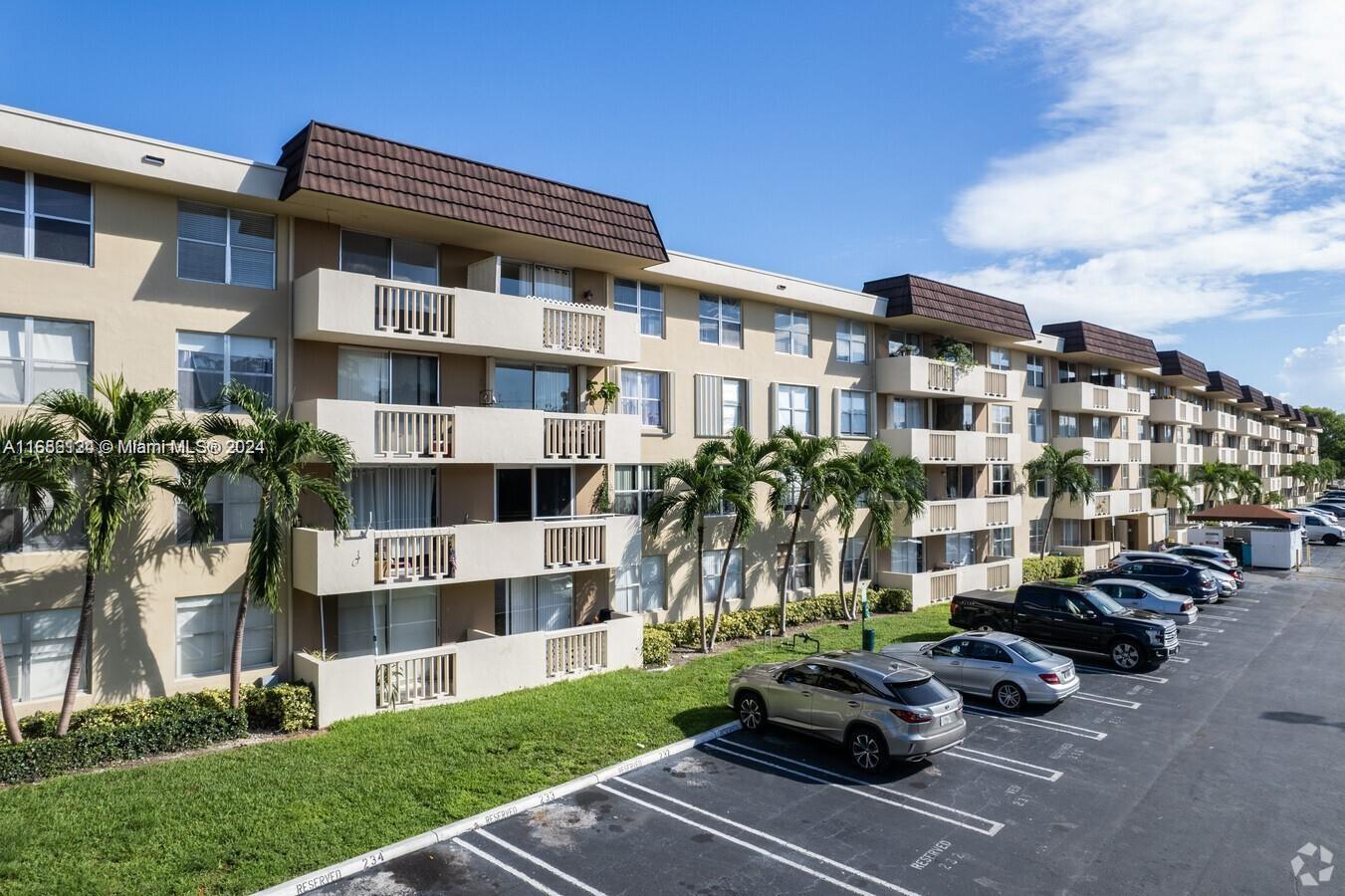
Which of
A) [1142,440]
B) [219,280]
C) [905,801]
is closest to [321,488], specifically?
[219,280]

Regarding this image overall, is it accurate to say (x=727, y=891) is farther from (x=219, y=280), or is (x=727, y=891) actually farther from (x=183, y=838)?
(x=219, y=280)

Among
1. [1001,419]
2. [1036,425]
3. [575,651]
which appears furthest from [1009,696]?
[1036,425]

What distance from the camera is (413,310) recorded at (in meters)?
16.6

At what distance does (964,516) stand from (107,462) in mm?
26642

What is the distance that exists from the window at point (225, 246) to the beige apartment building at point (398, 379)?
41mm

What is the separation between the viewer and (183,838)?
1013 centimetres

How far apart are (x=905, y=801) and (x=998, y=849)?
1.71 meters

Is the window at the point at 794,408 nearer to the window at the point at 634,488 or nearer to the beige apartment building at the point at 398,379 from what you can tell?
the beige apartment building at the point at 398,379

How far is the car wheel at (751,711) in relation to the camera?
591 inches

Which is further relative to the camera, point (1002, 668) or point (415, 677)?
point (1002, 668)

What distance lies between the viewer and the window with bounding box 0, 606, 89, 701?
13.5 metres

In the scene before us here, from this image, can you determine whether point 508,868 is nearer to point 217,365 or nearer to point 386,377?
point 386,377

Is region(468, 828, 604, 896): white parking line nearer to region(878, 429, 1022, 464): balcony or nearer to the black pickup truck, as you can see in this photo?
the black pickup truck

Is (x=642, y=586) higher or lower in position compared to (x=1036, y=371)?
lower
